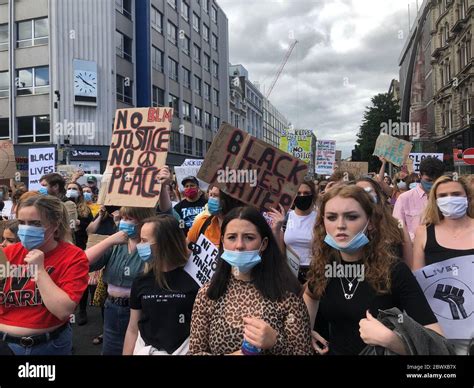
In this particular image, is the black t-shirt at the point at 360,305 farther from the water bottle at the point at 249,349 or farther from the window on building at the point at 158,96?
the window on building at the point at 158,96

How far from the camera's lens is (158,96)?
35.0 m

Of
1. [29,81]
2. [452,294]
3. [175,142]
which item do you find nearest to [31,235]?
[452,294]

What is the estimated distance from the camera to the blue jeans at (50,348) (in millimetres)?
2719

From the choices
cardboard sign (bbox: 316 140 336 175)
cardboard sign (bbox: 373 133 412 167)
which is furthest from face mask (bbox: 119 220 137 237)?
cardboard sign (bbox: 316 140 336 175)

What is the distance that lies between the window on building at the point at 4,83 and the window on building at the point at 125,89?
6890mm

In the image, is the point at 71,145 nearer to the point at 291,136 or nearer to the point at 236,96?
the point at 291,136

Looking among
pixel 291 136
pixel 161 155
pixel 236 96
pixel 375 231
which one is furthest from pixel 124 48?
pixel 236 96

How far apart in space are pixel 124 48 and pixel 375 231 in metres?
32.3

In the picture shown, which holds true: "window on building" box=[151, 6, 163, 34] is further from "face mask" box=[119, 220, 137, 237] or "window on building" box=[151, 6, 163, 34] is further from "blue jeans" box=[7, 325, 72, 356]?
"blue jeans" box=[7, 325, 72, 356]

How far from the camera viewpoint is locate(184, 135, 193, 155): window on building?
39.1 meters

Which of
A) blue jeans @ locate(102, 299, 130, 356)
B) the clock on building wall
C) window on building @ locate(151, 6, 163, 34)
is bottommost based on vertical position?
blue jeans @ locate(102, 299, 130, 356)

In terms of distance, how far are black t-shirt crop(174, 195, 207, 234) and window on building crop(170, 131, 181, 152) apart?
30.0 meters

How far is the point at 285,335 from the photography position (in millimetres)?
2379

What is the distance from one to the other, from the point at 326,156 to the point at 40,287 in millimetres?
13042
